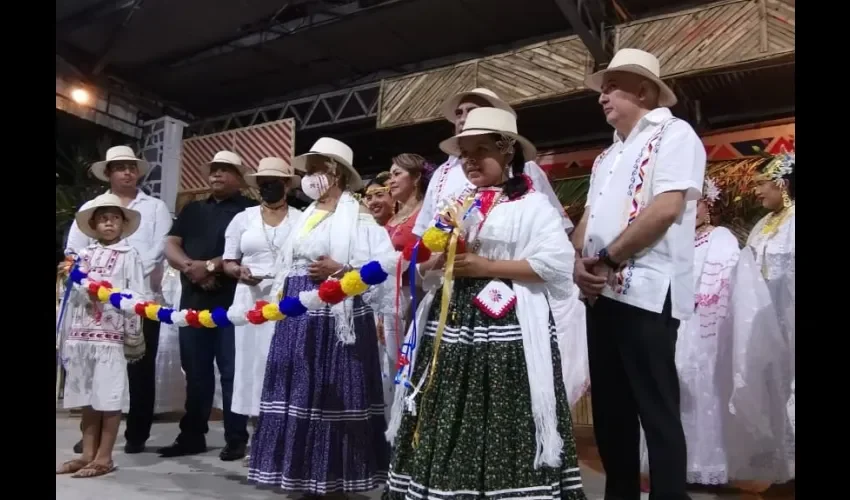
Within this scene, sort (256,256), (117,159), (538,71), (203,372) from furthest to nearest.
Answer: (538,71) < (117,159) < (203,372) < (256,256)

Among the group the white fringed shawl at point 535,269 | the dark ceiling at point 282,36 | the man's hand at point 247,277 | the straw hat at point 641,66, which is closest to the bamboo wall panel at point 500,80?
the dark ceiling at point 282,36

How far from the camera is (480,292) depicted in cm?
227

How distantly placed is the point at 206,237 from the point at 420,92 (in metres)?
4.15

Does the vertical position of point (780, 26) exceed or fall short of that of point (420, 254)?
it exceeds it

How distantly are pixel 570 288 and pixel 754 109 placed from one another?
Answer: 21.7ft

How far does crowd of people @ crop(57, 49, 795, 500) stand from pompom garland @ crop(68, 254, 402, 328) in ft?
0.15

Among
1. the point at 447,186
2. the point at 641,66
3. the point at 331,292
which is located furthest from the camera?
the point at 447,186

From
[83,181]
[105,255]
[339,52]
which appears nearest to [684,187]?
[105,255]

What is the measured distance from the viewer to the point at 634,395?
2.23 metres

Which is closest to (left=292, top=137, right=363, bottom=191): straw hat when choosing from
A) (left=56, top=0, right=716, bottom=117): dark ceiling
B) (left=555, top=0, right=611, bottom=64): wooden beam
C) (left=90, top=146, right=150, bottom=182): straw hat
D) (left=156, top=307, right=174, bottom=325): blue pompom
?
(left=156, top=307, right=174, bottom=325): blue pompom

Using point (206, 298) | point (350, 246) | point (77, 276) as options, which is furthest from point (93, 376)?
point (350, 246)

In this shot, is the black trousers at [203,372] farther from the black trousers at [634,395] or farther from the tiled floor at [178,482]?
the black trousers at [634,395]

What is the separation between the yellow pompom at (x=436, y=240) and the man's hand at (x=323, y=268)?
2.94 feet

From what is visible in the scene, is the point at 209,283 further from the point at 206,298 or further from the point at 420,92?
the point at 420,92
